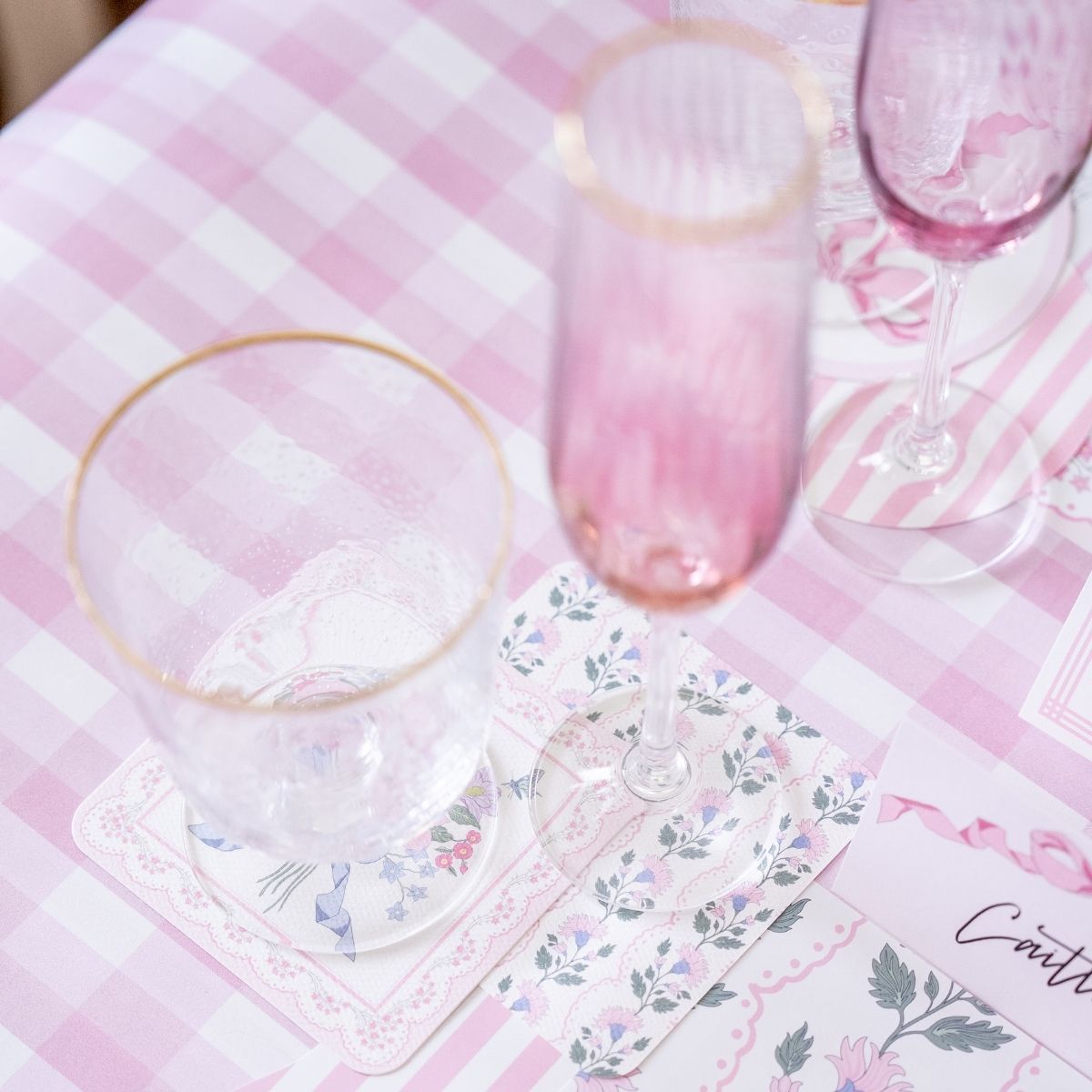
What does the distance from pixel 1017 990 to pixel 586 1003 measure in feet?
0.59

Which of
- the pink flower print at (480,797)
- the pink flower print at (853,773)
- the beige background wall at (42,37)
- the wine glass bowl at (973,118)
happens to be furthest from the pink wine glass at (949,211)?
the beige background wall at (42,37)

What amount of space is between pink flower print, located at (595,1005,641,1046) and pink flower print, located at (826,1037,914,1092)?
0.27 feet

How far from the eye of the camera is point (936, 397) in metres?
0.76

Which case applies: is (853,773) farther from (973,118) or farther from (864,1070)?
(973,118)

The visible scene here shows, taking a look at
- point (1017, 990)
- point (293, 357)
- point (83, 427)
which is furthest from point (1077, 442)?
point (83, 427)

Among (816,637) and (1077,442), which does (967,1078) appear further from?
(1077,442)

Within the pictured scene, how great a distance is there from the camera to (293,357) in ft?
1.93

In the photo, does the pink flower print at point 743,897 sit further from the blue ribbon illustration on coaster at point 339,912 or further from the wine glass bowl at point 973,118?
the wine glass bowl at point 973,118

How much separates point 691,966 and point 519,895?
3.2 inches

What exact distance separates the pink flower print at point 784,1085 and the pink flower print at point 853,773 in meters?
0.14

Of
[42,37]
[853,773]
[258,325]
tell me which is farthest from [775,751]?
[42,37]

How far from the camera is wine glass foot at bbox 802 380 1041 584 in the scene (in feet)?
2.49

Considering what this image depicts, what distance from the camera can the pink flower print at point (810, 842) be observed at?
68 centimetres

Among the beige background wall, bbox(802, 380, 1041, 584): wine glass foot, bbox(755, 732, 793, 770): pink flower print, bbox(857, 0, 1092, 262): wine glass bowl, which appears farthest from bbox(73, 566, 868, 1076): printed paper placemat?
the beige background wall
